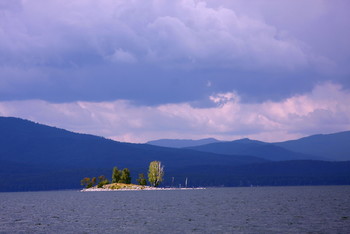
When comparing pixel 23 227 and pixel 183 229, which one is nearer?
pixel 183 229

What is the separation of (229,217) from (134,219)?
643 inches

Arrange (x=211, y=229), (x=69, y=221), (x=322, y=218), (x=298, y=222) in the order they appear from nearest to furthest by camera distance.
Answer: (x=211, y=229)
(x=298, y=222)
(x=322, y=218)
(x=69, y=221)

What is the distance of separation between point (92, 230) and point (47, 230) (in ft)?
21.8

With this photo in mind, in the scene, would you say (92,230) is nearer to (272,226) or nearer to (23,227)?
(23,227)

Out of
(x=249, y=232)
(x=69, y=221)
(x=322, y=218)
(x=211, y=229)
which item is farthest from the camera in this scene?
(x=69, y=221)

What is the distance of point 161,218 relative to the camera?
90562 millimetres

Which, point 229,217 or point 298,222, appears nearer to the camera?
point 298,222

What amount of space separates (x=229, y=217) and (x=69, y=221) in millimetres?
27261

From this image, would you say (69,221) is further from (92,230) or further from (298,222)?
(298,222)

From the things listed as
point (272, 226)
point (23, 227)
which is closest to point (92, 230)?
point (23, 227)

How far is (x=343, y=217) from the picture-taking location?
83375mm

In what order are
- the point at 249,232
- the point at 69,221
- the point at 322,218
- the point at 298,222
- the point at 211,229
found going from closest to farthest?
the point at 249,232 → the point at 211,229 → the point at 298,222 → the point at 322,218 → the point at 69,221

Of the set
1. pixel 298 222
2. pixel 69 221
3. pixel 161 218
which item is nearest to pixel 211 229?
pixel 298 222

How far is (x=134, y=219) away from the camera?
8994 centimetres
